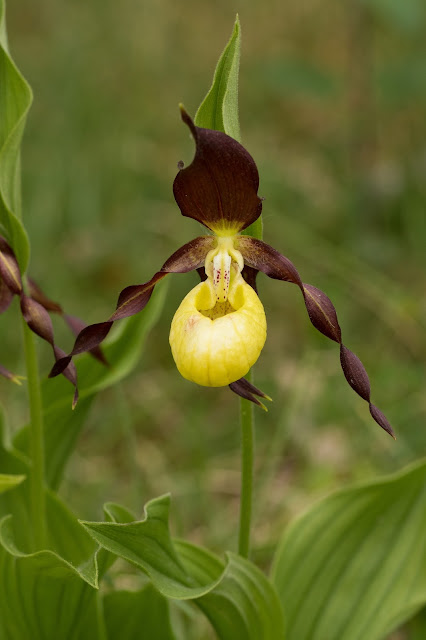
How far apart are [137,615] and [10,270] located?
2.38 ft

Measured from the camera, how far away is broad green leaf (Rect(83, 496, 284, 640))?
1.10m

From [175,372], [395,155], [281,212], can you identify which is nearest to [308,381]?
[175,372]

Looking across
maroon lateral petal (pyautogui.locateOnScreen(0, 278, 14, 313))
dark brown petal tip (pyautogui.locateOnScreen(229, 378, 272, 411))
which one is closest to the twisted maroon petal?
dark brown petal tip (pyautogui.locateOnScreen(229, 378, 272, 411))

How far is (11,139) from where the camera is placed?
4.02ft

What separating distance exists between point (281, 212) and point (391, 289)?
91 centimetres

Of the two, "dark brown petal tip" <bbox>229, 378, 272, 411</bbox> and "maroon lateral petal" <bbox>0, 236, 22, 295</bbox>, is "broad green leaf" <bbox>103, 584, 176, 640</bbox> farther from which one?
"maroon lateral petal" <bbox>0, 236, 22, 295</bbox>

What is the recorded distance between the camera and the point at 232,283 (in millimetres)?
1245

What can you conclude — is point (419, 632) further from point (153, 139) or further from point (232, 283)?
point (153, 139)

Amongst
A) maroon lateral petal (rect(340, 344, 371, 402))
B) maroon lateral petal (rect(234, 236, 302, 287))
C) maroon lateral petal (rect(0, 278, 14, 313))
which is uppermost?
maroon lateral petal (rect(234, 236, 302, 287))

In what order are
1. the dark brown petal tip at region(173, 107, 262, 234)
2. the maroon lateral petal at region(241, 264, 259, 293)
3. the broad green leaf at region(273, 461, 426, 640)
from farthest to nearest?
the broad green leaf at region(273, 461, 426, 640) → the maroon lateral petal at region(241, 264, 259, 293) → the dark brown petal tip at region(173, 107, 262, 234)

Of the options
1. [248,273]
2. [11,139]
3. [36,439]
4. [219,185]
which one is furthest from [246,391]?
[11,139]

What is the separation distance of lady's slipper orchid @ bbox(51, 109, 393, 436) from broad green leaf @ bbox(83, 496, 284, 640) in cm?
25

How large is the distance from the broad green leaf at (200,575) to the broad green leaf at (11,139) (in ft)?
1.76

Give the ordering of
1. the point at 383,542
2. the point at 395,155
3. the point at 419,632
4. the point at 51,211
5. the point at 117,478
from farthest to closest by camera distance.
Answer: the point at 395,155, the point at 51,211, the point at 117,478, the point at 419,632, the point at 383,542
